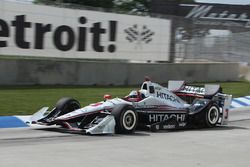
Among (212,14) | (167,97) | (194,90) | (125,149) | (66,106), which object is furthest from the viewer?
(212,14)

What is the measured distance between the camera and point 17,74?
20.0m

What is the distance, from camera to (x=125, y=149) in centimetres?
941

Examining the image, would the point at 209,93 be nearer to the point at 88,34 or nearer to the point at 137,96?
the point at 137,96

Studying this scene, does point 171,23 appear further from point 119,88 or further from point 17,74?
point 17,74

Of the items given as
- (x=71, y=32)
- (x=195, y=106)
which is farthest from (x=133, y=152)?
(x=71, y=32)

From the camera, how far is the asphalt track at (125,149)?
811 cm

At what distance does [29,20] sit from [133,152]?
12.5 meters

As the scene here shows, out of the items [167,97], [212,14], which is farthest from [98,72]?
[212,14]

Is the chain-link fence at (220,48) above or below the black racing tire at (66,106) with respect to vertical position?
above

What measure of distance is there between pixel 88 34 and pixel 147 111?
11.0 meters

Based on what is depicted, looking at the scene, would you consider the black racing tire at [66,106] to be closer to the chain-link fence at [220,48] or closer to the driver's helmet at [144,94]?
the driver's helmet at [144,94]

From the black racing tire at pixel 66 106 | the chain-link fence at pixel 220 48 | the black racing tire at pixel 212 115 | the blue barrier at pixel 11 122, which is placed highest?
the chain-link fence at pixel 220 48

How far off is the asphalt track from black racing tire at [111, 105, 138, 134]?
0.22 metres

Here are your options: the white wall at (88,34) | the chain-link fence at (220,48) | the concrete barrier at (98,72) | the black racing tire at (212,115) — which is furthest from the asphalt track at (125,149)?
the chain-link fence at (220,48)
